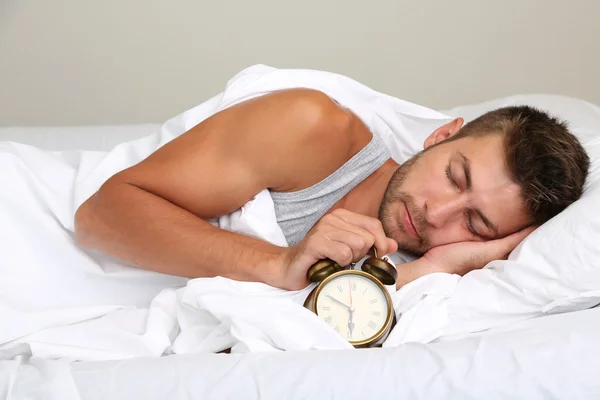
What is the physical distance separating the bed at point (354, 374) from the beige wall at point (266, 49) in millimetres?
1713

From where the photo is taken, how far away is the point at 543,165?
4.99 ft

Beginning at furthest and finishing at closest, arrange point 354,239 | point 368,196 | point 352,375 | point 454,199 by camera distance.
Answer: point 368,196
point 454,199
point 354,239
point 352,375

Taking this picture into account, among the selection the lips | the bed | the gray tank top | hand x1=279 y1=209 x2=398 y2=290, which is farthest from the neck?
the bed

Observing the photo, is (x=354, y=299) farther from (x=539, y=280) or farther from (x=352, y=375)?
(x=539, y=280)

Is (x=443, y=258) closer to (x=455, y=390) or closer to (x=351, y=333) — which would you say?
(x=351, y=333)

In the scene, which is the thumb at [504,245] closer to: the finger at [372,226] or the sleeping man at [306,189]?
the sleeping man at [306,189]

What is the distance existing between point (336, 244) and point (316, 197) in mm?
348

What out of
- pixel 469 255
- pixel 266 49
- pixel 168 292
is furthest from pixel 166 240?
pixel 266 49

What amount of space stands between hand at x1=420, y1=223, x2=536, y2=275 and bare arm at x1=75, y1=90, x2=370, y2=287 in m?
0.32

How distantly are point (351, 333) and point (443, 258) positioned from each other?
37 cm

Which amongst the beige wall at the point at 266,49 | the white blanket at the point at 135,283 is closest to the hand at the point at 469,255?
the white blanket at the point at 135,283

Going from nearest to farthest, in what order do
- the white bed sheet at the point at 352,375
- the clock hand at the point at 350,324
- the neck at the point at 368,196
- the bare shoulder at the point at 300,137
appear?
the white bed sheet at the point at 352,375, the clock hand at the point at 350,324, the bare shoulder at the point at 300,137, the neck at the point at 368,196

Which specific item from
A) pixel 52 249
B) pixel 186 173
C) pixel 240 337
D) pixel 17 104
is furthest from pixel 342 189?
pixel 17 104

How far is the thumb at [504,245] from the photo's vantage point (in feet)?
5.07
